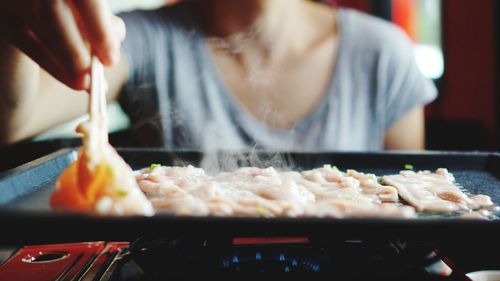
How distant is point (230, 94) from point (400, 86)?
3.00ft

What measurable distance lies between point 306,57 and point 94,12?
1645 millimetres

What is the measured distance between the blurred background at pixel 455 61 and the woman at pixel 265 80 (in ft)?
6.75

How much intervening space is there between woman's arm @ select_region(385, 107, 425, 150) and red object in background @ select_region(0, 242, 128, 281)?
1.77m

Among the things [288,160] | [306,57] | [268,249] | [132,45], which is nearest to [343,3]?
[306,57]

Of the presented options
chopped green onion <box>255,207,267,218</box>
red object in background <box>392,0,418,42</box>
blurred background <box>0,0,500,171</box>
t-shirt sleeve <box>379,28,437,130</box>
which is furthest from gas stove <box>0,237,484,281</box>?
red object in background <box>392,0,418,42</box>

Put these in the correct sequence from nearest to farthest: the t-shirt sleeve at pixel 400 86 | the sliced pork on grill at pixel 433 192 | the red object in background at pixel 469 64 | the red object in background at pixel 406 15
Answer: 1. the sliced pork on grill at pixel 433 192
2. the t-shirt sleeve at pixel 400 86
3. the red object in background at pixel 469 64
4. the red object in background at pixel 406 15

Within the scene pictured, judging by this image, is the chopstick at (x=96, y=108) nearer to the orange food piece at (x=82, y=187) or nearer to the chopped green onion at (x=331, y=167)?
the orange food piece at (x=82, y=187)

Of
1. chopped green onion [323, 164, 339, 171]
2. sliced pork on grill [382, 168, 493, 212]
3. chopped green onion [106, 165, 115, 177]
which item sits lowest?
sliced pork on grill [382, 168, 493, 212]

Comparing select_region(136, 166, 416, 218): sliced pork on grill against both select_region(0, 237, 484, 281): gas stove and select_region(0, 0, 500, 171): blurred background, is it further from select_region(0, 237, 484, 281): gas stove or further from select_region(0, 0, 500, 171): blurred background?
select_region(0, 0, 500, 171): blurred background

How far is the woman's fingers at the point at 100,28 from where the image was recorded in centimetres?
115

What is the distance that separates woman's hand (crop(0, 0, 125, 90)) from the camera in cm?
116

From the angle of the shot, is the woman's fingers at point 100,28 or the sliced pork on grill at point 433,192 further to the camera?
the sliced pork on grill at point 433,192

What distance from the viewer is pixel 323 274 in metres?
1.17

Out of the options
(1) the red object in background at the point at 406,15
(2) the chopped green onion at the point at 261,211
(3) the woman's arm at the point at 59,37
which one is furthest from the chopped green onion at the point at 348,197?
(1) the red object in background at the point at 406,15
